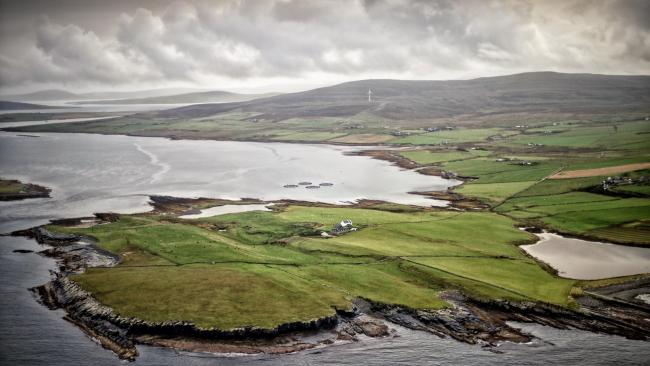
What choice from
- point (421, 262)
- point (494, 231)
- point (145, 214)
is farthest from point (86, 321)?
point (494, 231)

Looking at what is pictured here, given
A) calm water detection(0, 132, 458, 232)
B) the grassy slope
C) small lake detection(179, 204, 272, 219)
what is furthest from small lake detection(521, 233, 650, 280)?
small lake detection(179, 204, 272, 219)

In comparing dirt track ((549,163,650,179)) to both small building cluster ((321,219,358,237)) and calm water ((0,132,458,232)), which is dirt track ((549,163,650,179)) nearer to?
calm water ((0,132,458,232))

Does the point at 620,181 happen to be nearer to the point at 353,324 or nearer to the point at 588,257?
the point at 588,257

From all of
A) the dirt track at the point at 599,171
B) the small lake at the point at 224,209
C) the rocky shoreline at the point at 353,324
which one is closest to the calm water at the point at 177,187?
the small lake at the point at 224,209

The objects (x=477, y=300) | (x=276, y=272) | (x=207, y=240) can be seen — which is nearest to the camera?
(x=477, y=300)

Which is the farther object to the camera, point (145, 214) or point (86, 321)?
point (145, 214)

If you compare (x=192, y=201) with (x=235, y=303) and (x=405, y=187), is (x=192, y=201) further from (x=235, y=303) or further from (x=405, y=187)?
(x=235, y=303)
